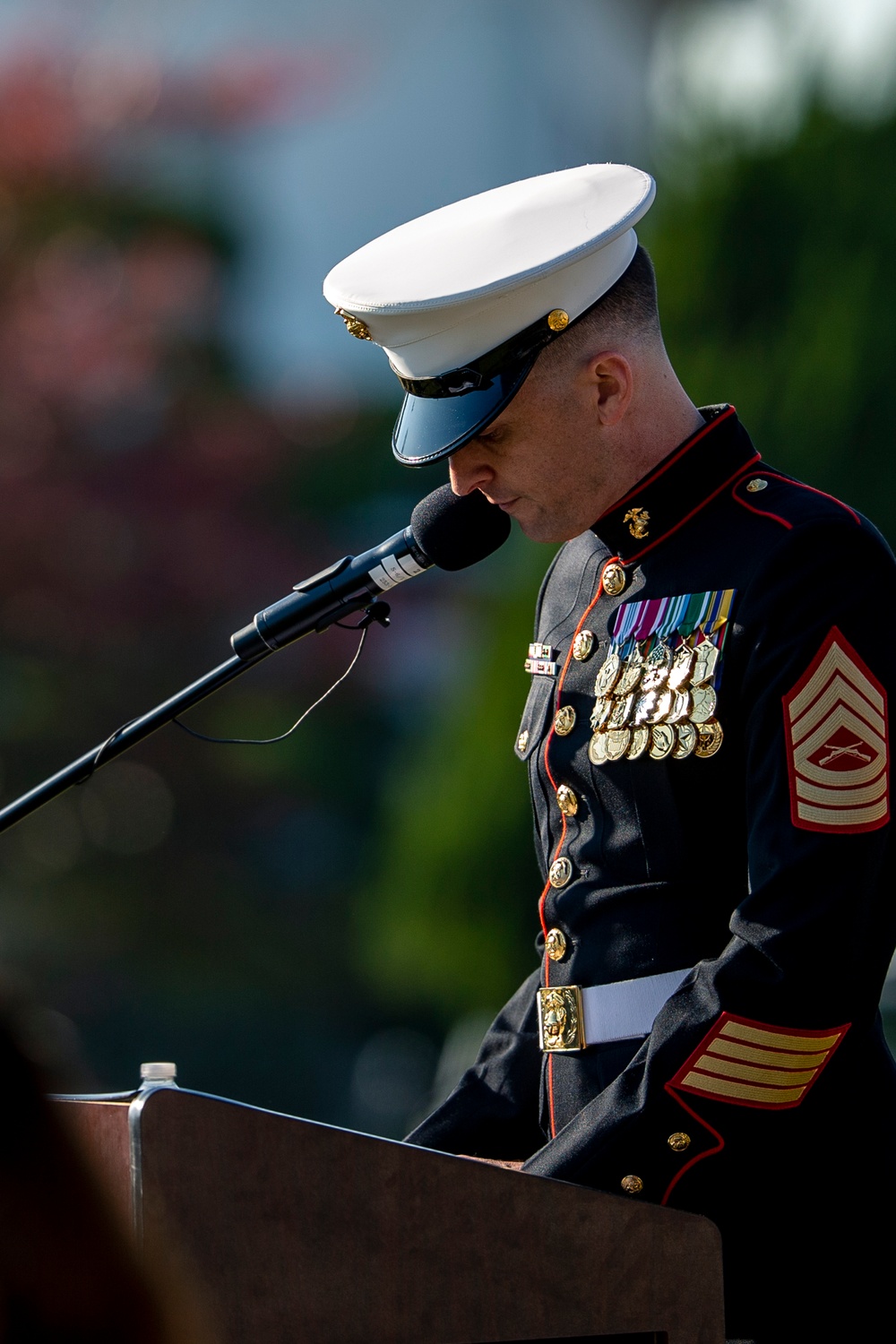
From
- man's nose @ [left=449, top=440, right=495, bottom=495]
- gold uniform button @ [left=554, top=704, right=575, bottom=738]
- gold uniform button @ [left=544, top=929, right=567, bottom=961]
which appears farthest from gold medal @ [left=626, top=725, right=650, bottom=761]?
man's nose @ [left=449, top=440, right=495, bottom=495]

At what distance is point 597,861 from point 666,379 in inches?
21.8

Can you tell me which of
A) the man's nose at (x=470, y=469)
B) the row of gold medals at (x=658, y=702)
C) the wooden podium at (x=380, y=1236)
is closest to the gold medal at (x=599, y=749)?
the row of gold medals at (x=658, y=702)

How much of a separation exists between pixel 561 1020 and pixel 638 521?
0.57 metres

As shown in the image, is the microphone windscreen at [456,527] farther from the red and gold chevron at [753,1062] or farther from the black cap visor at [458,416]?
the red and gold chevron at [753,1062]

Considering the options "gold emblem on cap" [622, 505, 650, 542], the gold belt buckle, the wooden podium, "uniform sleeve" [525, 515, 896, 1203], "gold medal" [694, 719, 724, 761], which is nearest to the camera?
the wooden podium

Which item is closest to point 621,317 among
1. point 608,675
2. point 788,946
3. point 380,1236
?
point 608,675

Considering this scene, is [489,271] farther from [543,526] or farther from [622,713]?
[622,713]

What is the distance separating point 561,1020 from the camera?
6.24ft

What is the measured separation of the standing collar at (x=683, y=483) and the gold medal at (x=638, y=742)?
0.83ft

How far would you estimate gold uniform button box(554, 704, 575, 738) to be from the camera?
6.48 ft

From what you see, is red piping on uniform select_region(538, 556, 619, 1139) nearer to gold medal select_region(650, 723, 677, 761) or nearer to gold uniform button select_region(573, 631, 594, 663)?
gold uniform button select_region(573, 631, 594, 663)

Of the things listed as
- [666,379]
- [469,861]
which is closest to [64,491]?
[469,861]

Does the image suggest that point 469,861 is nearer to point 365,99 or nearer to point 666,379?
point 666,379

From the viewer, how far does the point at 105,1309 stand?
2.16 ft
